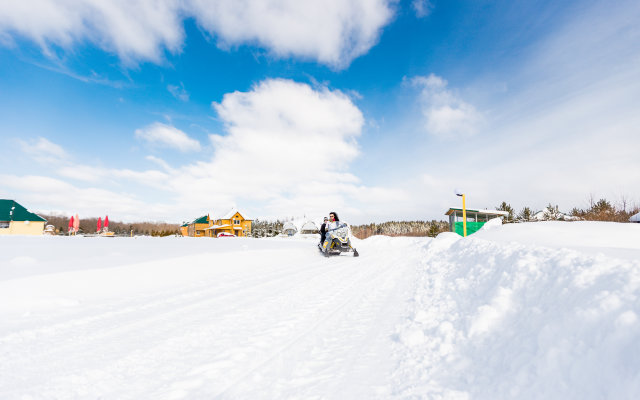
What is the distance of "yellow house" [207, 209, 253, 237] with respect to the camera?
57.8m

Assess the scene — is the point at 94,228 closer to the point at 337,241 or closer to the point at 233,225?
the point at 233,225

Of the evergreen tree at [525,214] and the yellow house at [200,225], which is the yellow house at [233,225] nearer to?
the yellow house at [200,225]

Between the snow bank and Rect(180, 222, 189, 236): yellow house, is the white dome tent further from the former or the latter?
the snow bank

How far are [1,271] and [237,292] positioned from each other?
A: 695 cm

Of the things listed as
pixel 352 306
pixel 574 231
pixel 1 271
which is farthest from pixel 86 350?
pixel 574 231

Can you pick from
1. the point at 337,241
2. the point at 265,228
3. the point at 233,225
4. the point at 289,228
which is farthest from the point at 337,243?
the point at 265,228

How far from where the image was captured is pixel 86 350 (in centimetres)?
325

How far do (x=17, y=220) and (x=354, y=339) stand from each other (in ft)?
171

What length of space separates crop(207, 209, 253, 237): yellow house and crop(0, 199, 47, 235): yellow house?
84.5ft

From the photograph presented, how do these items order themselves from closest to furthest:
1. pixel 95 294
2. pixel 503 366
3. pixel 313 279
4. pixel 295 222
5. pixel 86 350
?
1. pixel 503 366
2. pixel 86 350
3. pixel 95 294
4. pixel 313 279
5. pixel 295 222

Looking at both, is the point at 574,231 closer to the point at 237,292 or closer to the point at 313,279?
the point at 313,279

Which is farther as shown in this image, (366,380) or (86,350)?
(86,350)

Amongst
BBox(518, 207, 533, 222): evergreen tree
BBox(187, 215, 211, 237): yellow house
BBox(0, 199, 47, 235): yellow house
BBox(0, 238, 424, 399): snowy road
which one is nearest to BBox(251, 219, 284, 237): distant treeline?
BBox(187, 215, 211, 237): yellow house

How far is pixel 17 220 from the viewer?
3672cm
